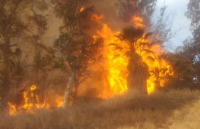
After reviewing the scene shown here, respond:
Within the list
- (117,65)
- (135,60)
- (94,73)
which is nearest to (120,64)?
(117,65)

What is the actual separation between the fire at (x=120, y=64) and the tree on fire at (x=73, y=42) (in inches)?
82.4

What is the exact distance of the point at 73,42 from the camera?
648 inches

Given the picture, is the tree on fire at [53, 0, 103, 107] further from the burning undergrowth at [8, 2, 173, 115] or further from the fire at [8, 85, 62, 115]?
the fire at [8, 85, 62, 115]

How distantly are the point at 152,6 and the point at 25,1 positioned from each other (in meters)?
19.3

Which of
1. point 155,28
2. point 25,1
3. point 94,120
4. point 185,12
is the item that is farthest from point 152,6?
point 94,120

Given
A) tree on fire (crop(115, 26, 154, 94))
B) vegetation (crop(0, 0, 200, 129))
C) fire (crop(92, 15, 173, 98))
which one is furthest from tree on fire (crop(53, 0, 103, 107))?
tree on fire (crop(115, 26, 154, 94))

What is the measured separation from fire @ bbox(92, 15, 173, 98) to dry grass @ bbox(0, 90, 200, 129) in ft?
13.1

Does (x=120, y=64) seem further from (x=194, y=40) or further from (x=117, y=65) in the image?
(x=194, y=40)

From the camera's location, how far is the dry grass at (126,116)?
978cm

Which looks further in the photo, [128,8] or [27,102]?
[128,8]

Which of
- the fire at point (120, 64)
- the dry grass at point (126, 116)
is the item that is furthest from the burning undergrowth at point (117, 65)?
the dry grass at point (126, 116)

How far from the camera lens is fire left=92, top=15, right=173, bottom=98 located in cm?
1850

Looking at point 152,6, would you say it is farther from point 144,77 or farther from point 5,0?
point 5,0

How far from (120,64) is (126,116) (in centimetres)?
857
